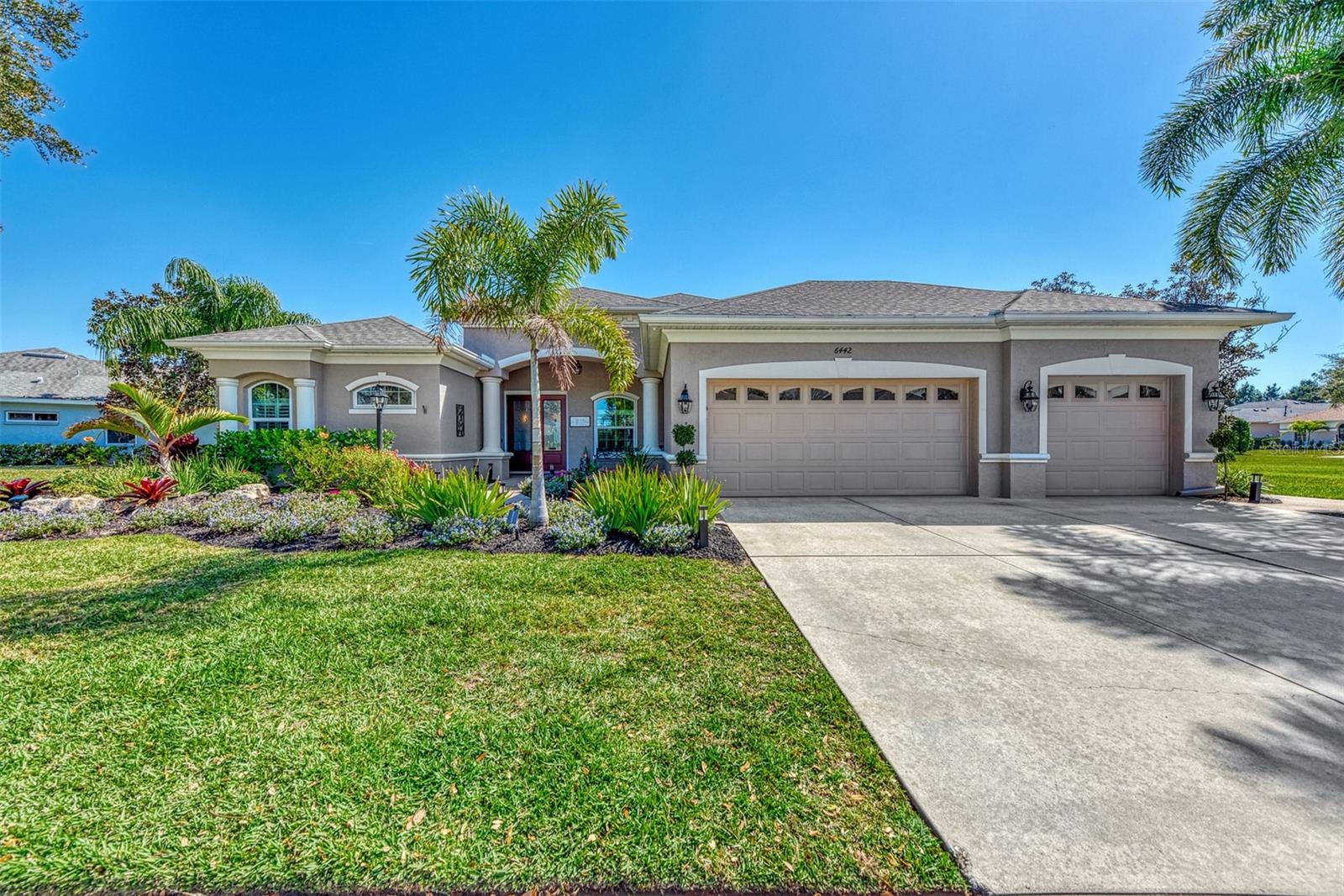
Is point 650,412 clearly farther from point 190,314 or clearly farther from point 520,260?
point 190,314

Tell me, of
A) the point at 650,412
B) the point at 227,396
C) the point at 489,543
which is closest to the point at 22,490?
the point at 227,396

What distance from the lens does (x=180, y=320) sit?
16.5 m

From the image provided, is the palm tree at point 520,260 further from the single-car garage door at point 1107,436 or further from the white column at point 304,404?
the single-car garage door at point 1107,436

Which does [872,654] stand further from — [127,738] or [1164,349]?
[1164,349]

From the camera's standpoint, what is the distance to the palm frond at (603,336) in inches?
281

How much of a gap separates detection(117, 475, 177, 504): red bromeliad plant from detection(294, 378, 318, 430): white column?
3.41 metres

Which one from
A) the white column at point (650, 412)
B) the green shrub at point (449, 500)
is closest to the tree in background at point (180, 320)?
the white column at point (650, 412)

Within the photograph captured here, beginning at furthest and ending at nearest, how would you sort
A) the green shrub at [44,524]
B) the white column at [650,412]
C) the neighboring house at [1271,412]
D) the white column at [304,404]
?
the neighboring house at [1271,412]
the white column at [650,412]
the white column at [304,404]
the green shrub at [44,524]

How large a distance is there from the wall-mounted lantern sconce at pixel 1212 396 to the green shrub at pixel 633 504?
10.9 m

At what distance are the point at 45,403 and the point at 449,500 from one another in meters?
28.1

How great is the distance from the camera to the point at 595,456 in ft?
→ 43.9

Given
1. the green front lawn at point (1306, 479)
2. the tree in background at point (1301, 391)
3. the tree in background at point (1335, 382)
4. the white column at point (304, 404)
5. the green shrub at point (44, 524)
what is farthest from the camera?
the tree in background at point (1301, 391)

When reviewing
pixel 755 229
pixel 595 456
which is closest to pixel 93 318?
pixel 595 456

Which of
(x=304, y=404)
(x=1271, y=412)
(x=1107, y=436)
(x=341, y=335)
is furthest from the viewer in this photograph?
(x=1271, y=412)
